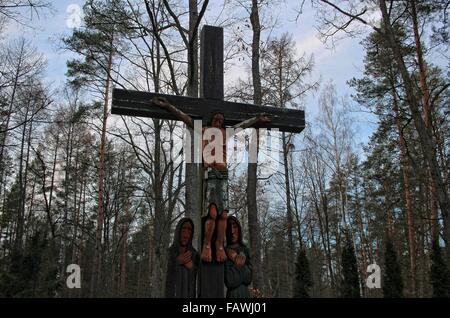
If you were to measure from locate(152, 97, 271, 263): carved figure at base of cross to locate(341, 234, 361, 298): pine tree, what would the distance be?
10.3m

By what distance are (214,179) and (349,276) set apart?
1079cm

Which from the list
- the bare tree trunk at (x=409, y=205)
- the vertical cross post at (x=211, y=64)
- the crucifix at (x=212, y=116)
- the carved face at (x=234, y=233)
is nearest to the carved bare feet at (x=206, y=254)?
the crucifix at (x=212, y=116)

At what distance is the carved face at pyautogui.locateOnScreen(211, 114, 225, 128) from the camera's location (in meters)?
4.84

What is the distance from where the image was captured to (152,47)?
47.7ft

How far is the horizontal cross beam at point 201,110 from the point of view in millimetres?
4656

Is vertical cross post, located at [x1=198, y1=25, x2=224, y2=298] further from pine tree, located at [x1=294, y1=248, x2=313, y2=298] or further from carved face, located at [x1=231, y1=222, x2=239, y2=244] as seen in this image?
pine tree, located at [x1=294, y1=248, x2=313, y2=298]

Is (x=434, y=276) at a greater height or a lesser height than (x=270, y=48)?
lesser

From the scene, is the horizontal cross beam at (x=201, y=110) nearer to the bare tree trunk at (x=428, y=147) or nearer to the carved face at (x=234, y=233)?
the carved face at (x=234, y=233)

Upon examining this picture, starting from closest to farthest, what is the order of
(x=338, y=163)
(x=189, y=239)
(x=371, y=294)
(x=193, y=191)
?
(x=189, y=239)
(x=193, y=191)
(x=338, y=163)
(x=371, y=294)

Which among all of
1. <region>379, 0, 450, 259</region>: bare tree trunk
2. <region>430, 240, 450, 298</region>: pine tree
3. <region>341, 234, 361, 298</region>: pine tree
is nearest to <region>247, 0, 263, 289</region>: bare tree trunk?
<region>379, 0, 450, 259</region>: bare tree trunk

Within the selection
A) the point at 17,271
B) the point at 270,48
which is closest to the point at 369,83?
the point at 270,48
